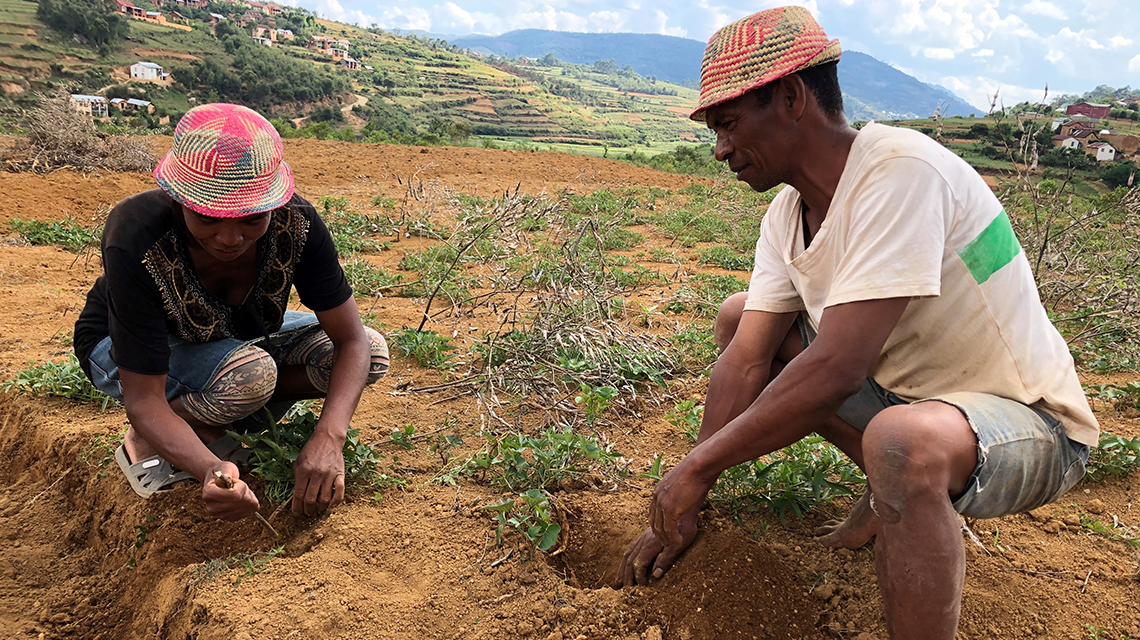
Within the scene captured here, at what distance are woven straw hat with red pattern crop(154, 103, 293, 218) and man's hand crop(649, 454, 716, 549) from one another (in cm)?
115

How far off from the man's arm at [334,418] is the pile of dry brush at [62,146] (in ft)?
23.8

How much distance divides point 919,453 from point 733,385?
627 mm

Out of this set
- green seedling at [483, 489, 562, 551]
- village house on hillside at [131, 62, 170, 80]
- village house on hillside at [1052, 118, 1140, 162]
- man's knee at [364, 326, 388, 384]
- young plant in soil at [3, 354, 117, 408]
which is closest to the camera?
green seedling at [483, 489, 562, 551]

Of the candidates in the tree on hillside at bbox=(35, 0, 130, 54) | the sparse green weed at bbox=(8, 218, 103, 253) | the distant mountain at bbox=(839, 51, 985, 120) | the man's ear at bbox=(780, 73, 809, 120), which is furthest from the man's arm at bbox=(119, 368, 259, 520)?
the distant mountain at bbox=(839, 51, 985, 120)

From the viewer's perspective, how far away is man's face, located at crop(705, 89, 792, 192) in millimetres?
1536

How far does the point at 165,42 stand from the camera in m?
37.1

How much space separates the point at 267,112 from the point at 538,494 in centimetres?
3666

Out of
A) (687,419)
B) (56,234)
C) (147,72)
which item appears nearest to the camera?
(687,419)

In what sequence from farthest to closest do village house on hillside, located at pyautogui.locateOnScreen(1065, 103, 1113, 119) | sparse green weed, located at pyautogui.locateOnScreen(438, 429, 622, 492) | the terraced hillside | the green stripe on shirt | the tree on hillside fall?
the tree on hillside < the terraced hillside < village house on hillside, located at pyautogui.locateOnScreen(1065, 103, 1113, 119) < sparse green weed, located at pyautogui.locateOnScreen(438, 429, 622, 492) < the green stripe on shirt

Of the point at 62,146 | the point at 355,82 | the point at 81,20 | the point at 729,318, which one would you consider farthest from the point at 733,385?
the point at 355,82

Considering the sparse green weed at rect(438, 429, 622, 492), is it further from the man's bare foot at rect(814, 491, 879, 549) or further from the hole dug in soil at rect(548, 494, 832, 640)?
the man's bare foot at rect(814, 491, 879, 549)

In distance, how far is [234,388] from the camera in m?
2.04

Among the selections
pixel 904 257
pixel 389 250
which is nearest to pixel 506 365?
pixel 904 257

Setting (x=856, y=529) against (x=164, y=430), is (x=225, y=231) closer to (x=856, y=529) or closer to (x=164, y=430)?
(x=164, y=430)
